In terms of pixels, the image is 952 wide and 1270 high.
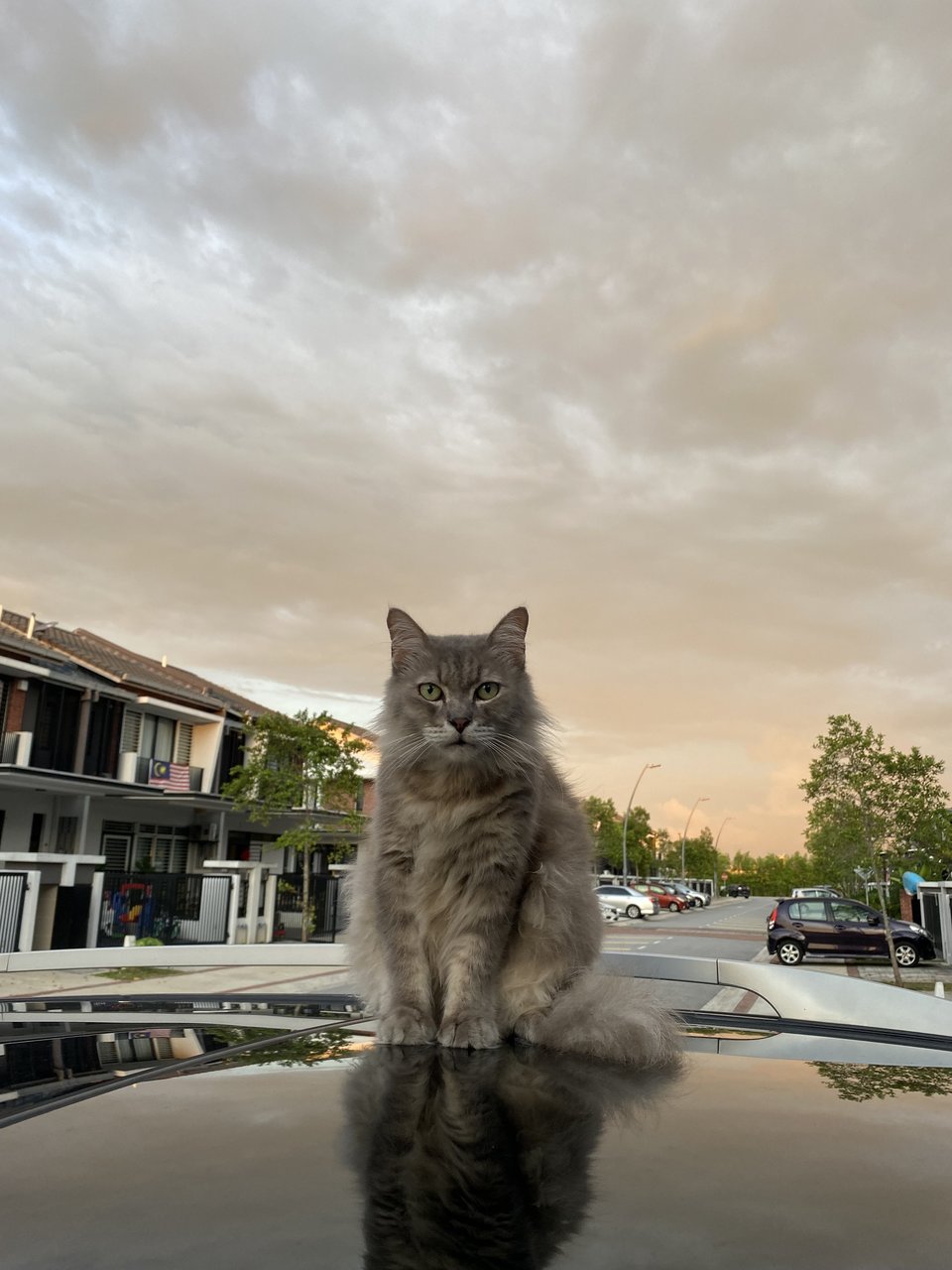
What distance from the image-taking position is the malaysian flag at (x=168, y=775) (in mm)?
33125

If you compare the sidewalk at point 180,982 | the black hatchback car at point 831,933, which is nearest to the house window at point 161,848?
the sidewalk at point 180,982

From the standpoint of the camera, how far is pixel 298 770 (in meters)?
30.5

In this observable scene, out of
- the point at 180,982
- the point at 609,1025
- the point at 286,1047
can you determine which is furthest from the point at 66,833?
the point at 609,1025

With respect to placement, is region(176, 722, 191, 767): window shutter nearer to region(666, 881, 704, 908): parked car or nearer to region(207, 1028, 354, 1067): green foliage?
region(207, 1028, 354, 1067): green foliage

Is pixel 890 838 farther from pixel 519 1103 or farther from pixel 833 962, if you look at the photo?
pixel 519 1103

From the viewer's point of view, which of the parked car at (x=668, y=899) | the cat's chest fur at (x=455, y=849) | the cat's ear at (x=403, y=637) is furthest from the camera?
the parked car at (x=668, y=899)

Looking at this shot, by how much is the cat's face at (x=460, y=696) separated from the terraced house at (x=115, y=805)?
18.9m

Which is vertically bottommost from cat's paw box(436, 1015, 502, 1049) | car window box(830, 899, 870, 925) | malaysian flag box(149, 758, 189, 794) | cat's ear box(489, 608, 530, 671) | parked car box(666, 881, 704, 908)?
parked car box(666, 881, 704, 908)

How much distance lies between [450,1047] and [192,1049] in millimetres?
730

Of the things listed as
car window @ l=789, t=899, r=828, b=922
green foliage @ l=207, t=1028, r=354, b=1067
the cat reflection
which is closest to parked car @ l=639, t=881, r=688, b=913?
car window @ l=789, t=899, r=828, b=922

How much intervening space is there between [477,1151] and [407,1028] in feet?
4.43

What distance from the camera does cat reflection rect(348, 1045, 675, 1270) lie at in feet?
3.04

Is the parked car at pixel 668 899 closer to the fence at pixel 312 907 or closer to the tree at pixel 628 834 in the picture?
the tree at pixel 628 834

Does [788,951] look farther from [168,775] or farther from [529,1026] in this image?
[529,1026]
